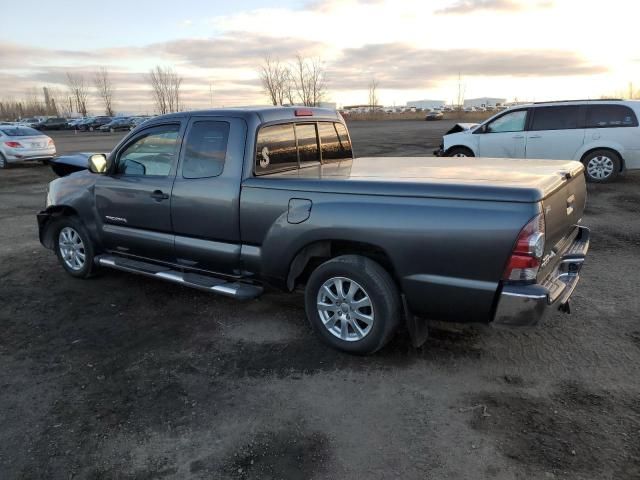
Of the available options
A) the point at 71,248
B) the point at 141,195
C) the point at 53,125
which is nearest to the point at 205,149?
the point at 141,195

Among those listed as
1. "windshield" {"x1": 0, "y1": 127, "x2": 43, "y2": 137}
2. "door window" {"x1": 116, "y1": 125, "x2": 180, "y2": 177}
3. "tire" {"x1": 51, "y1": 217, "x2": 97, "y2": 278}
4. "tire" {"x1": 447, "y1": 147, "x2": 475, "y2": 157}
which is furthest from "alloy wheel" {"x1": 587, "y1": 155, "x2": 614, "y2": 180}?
"windshield" {"x1": 0, "y1": 127, "x2": 43, "y2": 137}

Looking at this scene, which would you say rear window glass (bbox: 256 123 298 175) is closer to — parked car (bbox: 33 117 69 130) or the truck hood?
the truck hood

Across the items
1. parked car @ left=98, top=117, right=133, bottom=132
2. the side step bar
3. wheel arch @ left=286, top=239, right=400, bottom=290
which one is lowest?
the side step bar

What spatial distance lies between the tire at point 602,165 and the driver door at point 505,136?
150cm

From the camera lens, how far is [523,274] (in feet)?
10.2

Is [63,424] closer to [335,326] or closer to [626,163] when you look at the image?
[335,326]

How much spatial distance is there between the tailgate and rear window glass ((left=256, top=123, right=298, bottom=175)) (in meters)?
2.27

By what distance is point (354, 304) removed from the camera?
376 cm

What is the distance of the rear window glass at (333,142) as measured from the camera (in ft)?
16.9

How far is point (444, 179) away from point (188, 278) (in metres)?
2.50

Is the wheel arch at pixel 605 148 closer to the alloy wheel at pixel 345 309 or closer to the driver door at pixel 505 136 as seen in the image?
the driver door at pixel 505 136

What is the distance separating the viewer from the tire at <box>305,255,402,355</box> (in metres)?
3.60

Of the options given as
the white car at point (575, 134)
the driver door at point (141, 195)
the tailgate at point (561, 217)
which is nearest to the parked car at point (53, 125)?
the white car at point (575, 134)

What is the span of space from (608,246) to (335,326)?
4.72 meters
